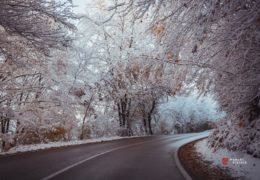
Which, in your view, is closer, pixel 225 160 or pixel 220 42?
pixel 220 42

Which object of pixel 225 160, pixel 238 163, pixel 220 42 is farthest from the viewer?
pixel 225 160

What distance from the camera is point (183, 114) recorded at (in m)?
39.6

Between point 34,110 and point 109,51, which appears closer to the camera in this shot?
point 34,110

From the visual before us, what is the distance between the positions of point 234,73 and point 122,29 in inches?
847

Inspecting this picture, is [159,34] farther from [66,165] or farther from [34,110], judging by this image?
[34,110]

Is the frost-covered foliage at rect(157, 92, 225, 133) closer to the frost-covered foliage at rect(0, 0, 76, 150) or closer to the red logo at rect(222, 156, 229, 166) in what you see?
the frost-covered foliage at rect(0, 0, 76, 150)

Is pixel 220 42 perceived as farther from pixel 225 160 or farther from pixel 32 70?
pixel 32 70

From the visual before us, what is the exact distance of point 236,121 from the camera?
10227 millimetres

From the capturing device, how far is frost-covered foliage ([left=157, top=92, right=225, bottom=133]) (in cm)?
3850

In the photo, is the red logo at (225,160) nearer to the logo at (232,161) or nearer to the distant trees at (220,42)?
the logo at (232,161)

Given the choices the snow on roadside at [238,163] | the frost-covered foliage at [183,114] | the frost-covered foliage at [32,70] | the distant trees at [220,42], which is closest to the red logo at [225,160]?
the snow on roadside at [238,163]

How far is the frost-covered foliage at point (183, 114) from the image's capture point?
3850cm

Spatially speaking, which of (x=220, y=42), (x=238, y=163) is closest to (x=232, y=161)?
(x=238, y=163)

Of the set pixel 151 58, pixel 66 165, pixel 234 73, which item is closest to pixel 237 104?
pixel 234 73
